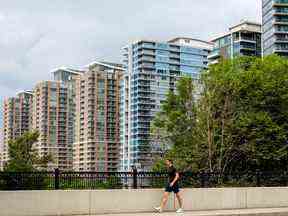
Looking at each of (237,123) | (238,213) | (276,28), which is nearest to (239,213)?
(238,213)

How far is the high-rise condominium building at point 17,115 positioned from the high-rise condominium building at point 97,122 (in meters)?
15.0

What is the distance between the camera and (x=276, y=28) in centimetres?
13150

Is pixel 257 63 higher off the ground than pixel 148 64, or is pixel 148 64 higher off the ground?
pixel 148 64

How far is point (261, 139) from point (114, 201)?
2152 cm

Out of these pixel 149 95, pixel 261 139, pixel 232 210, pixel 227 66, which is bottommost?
pixel 232 210

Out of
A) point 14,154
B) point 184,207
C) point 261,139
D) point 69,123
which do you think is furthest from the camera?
point 69,123

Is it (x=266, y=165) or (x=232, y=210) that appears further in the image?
(x=266, y=165)

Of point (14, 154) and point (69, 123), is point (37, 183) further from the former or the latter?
point (69, 123)

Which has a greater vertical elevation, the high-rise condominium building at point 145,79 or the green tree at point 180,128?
the high-rise condominium building at point 145,79

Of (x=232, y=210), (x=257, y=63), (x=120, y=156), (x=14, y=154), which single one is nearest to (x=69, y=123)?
(x=120, y=156)

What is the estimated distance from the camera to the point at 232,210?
65.6 ft

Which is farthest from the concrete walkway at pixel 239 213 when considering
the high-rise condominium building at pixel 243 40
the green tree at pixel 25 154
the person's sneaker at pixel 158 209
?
the high-rise condominium building at pixel 243 40

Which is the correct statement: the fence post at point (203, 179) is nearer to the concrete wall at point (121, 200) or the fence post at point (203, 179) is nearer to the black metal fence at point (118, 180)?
the black metal fence at point (118, 180)

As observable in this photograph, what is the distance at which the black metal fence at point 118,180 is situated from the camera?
17.3 m
